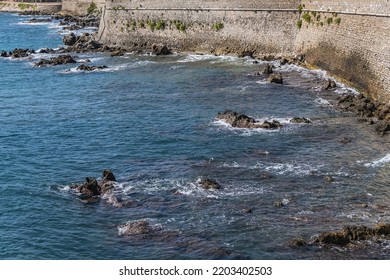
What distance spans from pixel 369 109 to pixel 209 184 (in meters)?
16.4

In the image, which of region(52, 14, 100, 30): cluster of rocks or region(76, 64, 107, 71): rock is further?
region(52, 14, 100, 30): cluster of rocks

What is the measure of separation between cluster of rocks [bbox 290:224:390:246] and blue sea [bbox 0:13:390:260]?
314mm

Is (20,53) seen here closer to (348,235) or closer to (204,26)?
(204,26)

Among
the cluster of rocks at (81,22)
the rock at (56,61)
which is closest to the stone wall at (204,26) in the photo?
the rock at (56,61)

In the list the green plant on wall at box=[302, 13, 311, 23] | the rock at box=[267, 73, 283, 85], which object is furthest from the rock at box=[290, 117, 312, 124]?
the green plant on wall at box=[302, 13, 311, 23]

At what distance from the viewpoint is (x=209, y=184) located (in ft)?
92.3

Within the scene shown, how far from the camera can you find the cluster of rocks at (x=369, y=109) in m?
35.7

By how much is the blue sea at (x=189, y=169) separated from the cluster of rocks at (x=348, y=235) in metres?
0.31

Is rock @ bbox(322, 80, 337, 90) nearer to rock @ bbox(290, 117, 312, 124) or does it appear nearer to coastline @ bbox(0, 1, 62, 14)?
rock @ bbox(290, 117, 312, 124)

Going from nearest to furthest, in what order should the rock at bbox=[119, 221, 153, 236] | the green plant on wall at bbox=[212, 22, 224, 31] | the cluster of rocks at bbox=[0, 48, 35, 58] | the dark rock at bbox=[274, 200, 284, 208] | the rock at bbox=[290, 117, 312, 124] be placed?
1. the rock at bbox=[119, 221, 153, 236]
2. the dark rock at bbox=[274, 200, 284, 208]
3. the rock at bbox=[290, 117, 312, 124]
4. the green plant on wall at bbox=[212, 22, 224, 31]
5. the cluster of rocks at bbox=[0, 48, 35, 58]

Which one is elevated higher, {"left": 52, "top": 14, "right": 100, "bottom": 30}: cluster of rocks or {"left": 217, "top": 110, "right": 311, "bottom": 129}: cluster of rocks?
{"left": 217, "top": 110, "right": 311, "bottom": 129}: cluster of rocks

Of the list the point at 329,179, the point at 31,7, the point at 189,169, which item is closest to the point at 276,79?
the point at 189,169

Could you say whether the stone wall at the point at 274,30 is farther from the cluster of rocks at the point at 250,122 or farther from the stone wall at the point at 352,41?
the cluster of rocks at the point at 250,122

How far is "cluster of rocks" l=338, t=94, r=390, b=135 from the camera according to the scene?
35.7 metres
